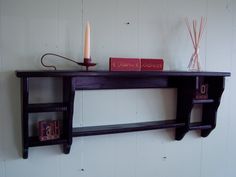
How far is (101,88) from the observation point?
1.51 metres

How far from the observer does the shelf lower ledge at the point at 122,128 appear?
1405 millimetres

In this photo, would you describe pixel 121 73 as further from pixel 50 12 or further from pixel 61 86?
pixel 50 12

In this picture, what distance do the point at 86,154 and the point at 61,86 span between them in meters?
0.43

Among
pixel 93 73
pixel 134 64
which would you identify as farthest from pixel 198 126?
pixel 93 73

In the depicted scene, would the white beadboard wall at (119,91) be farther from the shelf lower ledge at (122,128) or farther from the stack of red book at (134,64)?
the stack of red book at (134,64)

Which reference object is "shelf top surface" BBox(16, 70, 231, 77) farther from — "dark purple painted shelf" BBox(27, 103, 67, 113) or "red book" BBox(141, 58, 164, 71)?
"dark purple painted shelf" BBox(27, 103, 67, 113)

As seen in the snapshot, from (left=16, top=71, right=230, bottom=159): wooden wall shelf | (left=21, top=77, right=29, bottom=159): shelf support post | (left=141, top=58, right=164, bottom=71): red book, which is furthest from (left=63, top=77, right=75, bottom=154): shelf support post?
(left=141, top=58, right=164, bottom=71): red book

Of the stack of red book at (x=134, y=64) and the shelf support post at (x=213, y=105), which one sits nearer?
the stack of red book at (x=134, y=64)

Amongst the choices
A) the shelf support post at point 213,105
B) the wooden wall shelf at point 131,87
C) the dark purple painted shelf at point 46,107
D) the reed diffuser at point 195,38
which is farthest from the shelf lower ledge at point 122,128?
the reed diffuser at point 195,38

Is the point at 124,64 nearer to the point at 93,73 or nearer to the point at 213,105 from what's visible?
the point at 93,73

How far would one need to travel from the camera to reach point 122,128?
149cm

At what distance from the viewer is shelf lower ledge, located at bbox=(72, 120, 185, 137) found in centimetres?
140

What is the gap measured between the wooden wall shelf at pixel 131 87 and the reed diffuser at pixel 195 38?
10cm

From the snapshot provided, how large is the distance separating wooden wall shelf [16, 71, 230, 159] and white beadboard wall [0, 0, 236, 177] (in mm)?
61
